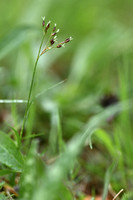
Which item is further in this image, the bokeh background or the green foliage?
the bokeh background

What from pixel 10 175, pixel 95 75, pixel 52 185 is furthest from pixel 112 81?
pixel 52 185

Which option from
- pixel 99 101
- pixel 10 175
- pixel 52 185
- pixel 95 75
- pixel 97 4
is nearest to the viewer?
pixel 52 185

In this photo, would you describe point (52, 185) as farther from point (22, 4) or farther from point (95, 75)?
point (22, 4)

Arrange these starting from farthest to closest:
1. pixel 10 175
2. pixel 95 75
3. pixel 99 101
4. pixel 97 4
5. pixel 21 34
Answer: pixel 97 4
pixel 95 75
pixel 99 101
pixel 21 34
pixel 10 175

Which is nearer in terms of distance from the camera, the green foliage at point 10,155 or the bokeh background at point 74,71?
the green foliage at point 10,155

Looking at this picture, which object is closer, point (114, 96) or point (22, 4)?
point (114, 96)

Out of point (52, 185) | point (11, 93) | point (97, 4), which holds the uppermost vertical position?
point (97, 4)

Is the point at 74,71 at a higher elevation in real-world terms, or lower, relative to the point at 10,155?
higher

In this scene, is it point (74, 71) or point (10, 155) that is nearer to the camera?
point (10, 155)
